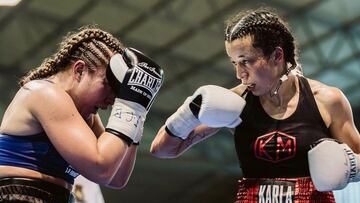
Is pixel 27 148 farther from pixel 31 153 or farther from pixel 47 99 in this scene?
pixel 47 99

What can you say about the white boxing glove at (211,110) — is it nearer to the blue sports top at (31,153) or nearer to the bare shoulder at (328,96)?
the bare shoulder at (328,96)

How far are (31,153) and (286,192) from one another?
0.78 metres

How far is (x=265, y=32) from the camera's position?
1834mm

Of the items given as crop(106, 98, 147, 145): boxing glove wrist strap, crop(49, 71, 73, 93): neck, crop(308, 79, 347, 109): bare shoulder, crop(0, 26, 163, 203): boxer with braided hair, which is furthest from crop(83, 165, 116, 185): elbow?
crop(308, 79, 347, 109): bare shoulder

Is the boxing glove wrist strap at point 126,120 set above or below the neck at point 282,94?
below

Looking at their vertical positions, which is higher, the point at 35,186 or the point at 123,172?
the point at 123,172

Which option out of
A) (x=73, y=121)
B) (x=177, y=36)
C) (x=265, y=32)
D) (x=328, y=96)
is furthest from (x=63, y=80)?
(x=177, y=36)

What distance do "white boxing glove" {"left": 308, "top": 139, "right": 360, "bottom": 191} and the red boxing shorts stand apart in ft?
0.17

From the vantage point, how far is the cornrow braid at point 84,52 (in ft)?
5.58

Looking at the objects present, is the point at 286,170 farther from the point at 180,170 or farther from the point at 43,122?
the point at 180,170

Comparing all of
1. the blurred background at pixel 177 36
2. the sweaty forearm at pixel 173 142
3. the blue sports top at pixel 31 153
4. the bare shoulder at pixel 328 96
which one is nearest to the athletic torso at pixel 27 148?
the blue sports top at pixel 31 153

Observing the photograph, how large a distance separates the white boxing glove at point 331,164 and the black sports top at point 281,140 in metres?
0.06

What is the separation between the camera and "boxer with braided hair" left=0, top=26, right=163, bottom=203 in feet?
4.96

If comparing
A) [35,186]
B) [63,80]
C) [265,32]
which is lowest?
[35,186]
